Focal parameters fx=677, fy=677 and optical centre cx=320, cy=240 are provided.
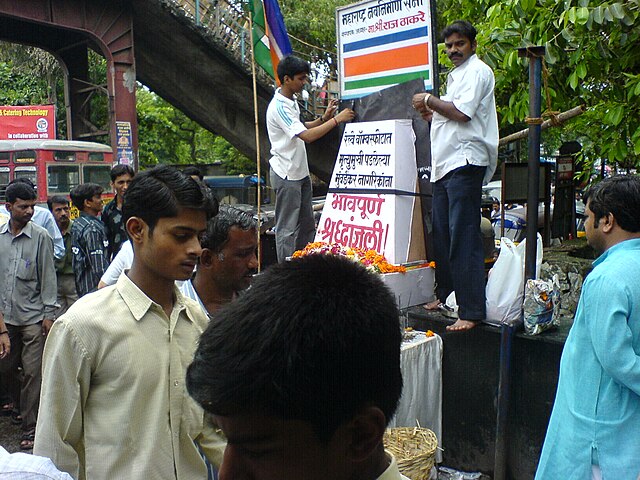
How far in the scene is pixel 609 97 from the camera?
5977 millimetres

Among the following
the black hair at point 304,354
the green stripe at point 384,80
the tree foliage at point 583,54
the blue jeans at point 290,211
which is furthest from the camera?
the blue jeans at point 290,211

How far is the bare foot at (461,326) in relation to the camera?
442cm

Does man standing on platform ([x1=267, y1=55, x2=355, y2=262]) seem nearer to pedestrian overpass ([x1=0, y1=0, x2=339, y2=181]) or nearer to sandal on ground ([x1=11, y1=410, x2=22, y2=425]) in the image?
sandal on ground ([x1=11, y1=410, x2=22, y2=425])

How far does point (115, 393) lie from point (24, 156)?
16193mm

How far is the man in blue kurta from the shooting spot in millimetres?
2574

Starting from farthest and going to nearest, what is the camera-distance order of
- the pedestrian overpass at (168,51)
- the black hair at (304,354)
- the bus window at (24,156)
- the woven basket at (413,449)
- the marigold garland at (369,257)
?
the bus window at (24,156) → the pedestrian overpass at (168,51) → the marigold garland at (369,257) → the woven basket at (413,449) → the black hair at (304,354)

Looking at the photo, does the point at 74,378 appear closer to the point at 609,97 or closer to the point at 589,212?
the point at 589,212

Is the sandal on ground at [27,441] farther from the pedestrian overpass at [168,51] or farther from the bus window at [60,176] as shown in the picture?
the bus window at [60,176]

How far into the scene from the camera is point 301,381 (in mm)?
973

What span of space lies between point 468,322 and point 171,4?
37.3ft

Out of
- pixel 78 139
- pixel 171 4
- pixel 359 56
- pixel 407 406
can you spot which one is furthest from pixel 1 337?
pixel 78 139

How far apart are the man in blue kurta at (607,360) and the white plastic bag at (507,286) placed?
1.50m

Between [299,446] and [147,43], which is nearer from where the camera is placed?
[299,446]

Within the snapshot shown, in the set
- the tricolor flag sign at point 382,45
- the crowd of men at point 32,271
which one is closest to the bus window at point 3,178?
the crowd of men at point 32,271
